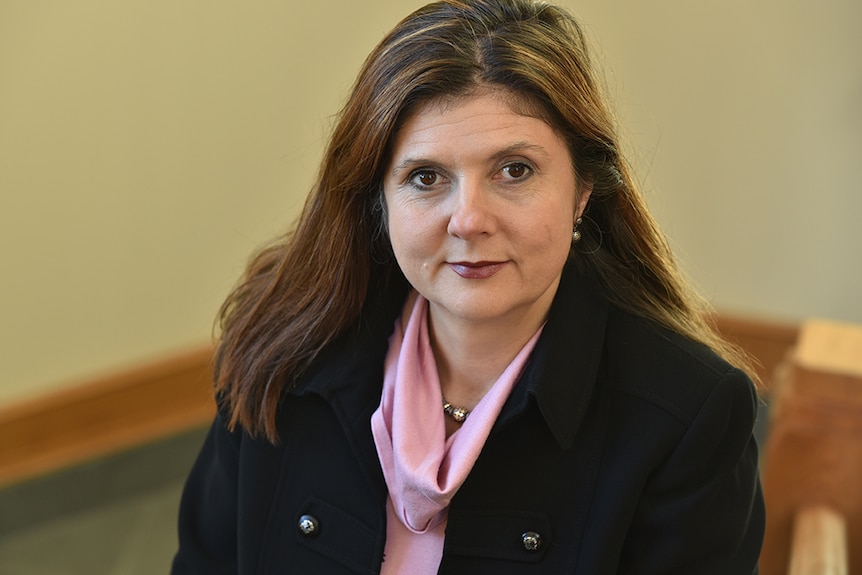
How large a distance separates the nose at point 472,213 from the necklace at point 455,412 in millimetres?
303

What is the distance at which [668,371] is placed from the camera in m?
1.48

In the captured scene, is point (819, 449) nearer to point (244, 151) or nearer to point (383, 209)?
point (383, 209)

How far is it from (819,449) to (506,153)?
1.77 ft

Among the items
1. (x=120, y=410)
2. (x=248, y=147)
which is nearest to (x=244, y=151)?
(x=248, y=147)

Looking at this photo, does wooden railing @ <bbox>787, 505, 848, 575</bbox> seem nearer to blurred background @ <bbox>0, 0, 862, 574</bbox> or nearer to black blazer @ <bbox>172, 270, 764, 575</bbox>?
black blazer @ <bbox>172, 270, 764, 575</bbox>

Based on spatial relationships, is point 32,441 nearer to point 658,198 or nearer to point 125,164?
point 125,164

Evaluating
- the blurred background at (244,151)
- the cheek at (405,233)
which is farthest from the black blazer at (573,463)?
the blurred background at (244,151)

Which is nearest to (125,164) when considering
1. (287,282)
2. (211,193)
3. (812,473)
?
(211,193)

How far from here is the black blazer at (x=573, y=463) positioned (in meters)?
1.45

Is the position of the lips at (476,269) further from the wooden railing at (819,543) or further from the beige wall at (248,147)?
the beige wall at (248,147)

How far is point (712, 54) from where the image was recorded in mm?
3088

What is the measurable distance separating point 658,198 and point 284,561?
191cm

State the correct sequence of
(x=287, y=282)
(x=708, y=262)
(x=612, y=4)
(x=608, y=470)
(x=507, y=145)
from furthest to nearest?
1. (x=708, y=262)
2. (x=612, y=4)
3. (x=287, y=282)
4. (x=608, y=470)
5. (x=507, y=145)

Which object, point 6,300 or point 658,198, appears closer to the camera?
point 6,300
